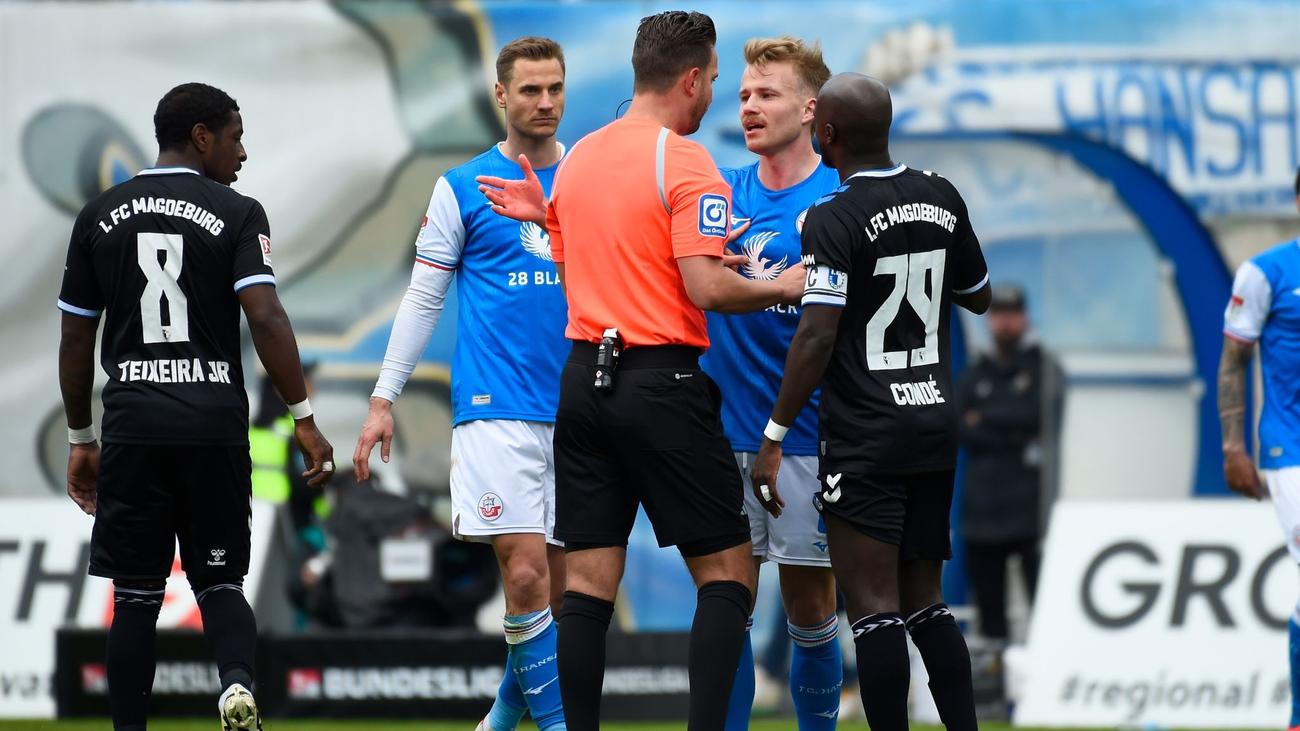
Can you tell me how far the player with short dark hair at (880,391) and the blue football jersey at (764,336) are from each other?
0.57m

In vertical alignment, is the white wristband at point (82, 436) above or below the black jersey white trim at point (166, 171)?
below

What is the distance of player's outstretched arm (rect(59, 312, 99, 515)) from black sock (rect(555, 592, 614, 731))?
1.90 metres

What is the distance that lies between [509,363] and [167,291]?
120cm

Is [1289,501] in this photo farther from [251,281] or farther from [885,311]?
[251,281]

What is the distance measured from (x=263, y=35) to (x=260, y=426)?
8.00ft

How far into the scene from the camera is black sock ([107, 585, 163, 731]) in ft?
18.6

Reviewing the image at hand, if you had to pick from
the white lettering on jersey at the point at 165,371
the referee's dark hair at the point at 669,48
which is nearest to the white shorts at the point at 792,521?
the referee's dark hair at the point at 669,48

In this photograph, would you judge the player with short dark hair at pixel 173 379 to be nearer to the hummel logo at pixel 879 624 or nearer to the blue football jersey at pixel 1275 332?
the hummel logo at pixel 879 624

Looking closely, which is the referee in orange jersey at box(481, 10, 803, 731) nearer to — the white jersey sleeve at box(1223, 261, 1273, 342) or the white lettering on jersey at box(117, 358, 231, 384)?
the white lettering on jersey at box(117, 358, 231, 384)

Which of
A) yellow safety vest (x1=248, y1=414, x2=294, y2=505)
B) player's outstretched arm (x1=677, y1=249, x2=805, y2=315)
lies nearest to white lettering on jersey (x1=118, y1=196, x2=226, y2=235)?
player's outstretched arm (x1=677, y1=249, x2=805, y2=315)

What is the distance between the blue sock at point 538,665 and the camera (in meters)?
5.95

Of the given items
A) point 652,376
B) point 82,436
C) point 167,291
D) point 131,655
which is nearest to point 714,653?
point 652,376

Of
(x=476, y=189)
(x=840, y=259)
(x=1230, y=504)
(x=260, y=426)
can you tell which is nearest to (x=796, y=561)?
(x=840, y=259)

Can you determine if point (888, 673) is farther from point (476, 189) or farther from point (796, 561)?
point (476, 189)
